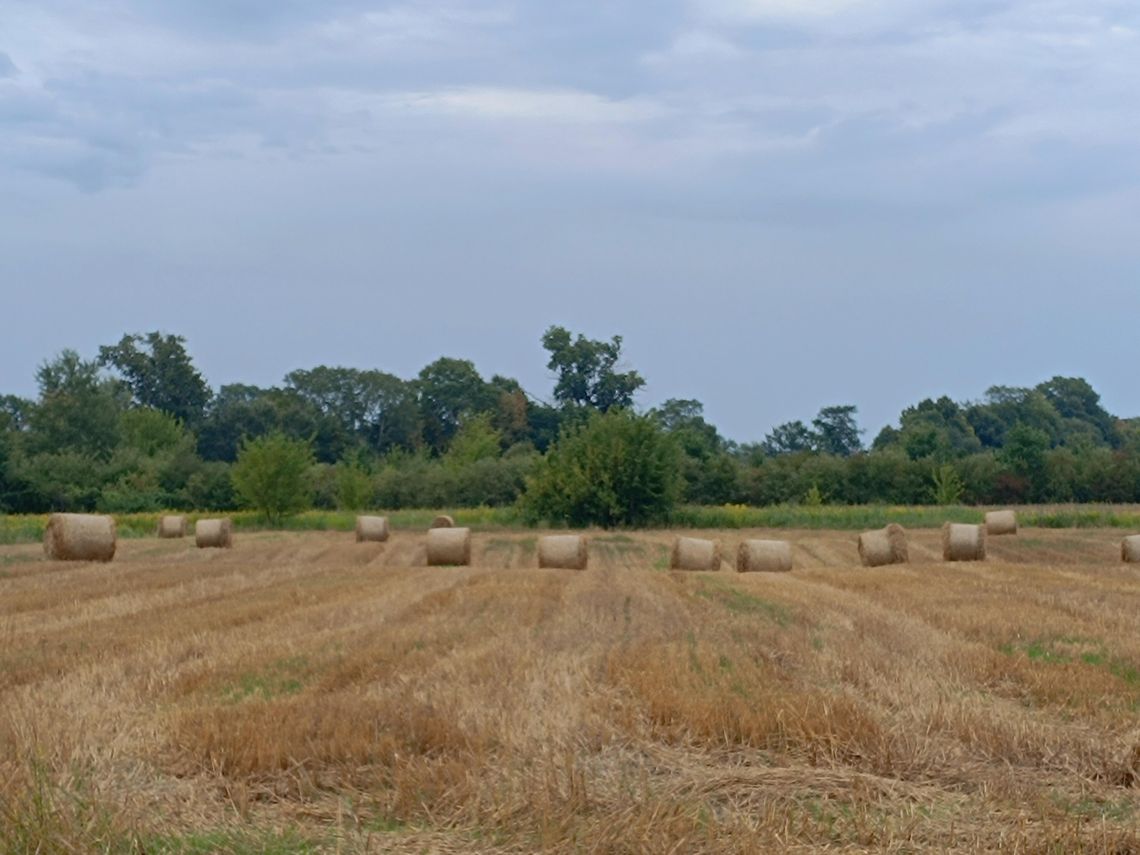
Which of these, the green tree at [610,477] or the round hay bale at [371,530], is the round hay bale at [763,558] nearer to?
the round hay bale at [371,530]

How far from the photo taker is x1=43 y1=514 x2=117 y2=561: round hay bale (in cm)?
2517

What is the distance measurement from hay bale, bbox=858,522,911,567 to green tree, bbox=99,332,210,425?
285ft

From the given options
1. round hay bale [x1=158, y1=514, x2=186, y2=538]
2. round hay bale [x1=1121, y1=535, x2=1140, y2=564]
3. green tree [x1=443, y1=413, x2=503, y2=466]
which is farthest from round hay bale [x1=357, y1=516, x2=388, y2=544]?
green tree [x1=443, y1=413, x2=503, y2=466]

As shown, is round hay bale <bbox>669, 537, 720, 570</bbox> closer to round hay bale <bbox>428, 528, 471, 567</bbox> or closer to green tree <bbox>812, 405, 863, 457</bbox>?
round hay bale <bbox>428, 528, 471, 567</bbox>

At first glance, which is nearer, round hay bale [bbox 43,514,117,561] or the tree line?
round hay bale [bbox 43,514,117,561]

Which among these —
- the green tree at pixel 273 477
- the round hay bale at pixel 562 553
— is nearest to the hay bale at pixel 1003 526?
the round hay bale at pixel 562 553

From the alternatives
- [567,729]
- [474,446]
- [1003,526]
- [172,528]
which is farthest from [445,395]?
[567,729]

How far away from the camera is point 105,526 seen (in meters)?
25.7

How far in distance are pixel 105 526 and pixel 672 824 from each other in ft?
72.8

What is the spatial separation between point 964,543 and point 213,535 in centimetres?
1722

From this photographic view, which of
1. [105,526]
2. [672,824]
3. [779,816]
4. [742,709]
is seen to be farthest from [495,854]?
[105,526]

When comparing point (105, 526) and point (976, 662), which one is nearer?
point (976, 662)

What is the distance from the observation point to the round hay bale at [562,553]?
25969mm

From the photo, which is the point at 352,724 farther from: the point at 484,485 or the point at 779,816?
the point at 484,485
